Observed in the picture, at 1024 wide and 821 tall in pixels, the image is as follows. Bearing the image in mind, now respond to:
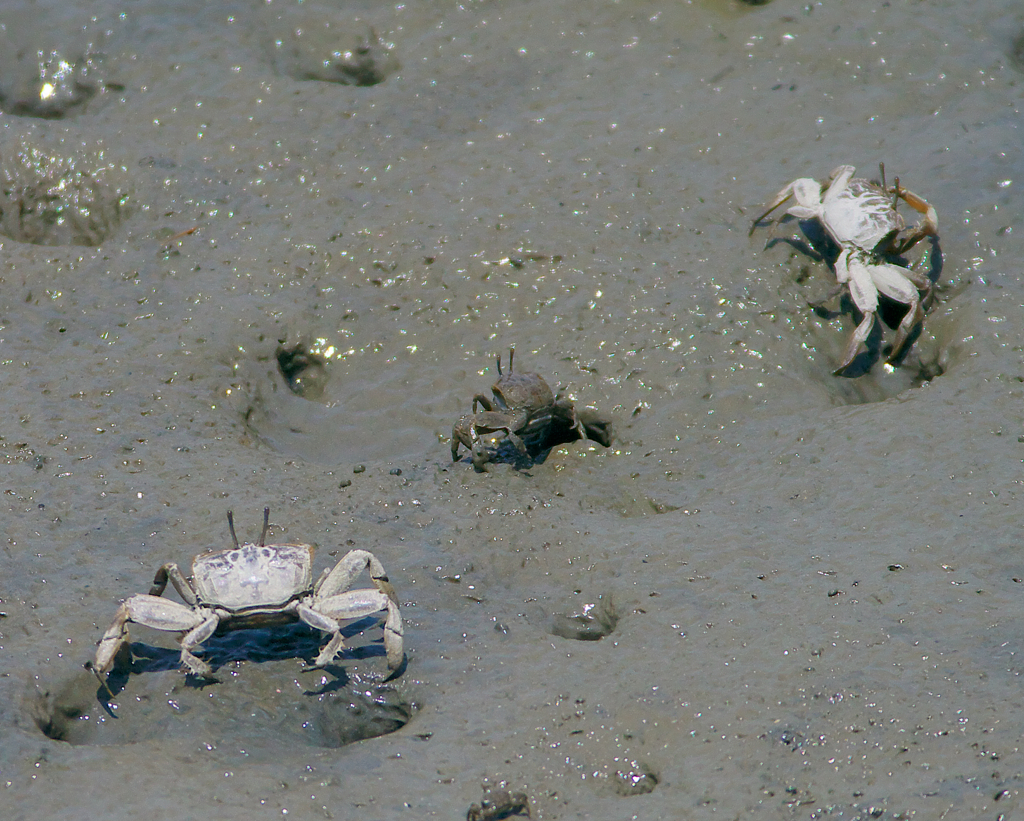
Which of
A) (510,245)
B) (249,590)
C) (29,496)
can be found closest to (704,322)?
(510,245)

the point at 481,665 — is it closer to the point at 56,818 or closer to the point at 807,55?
the point at 56,818

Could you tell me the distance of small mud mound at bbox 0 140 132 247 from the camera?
20.9 ft

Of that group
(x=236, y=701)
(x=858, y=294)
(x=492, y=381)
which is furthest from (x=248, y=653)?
(x=858, y=294)

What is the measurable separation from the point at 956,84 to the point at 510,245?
130 inches

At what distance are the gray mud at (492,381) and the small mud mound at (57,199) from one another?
25 mm

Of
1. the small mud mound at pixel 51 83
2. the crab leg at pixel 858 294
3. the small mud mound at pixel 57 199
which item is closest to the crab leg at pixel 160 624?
the crab leg at pixel 858 294

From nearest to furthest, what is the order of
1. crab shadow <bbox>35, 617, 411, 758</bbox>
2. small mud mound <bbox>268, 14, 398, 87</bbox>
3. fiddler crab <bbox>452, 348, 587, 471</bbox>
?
crab shadow <bbox>35, 617, 411, 758</bbox>, fiddler crab <bbox>452, 348, 587, 471</bbox>, small mud mound <bbox>268, 14, 398, 87</bbox>

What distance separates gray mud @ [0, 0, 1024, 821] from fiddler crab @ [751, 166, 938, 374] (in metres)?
0.19

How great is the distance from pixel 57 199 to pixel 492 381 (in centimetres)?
324

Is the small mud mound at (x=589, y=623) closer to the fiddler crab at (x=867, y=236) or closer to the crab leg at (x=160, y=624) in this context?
the crab leg at (x=160, y=624)

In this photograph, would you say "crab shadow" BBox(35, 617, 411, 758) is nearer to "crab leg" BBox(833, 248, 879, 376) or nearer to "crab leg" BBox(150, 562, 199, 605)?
"crab leg" BBox(150, 562, 199, 605)

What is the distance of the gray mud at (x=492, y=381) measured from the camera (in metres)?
3.24

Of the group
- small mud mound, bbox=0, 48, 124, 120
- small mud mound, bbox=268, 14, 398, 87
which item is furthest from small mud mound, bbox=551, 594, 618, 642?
small mud mound, bbox=0, 48, 124, 120

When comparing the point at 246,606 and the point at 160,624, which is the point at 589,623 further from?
the point at 160,624
